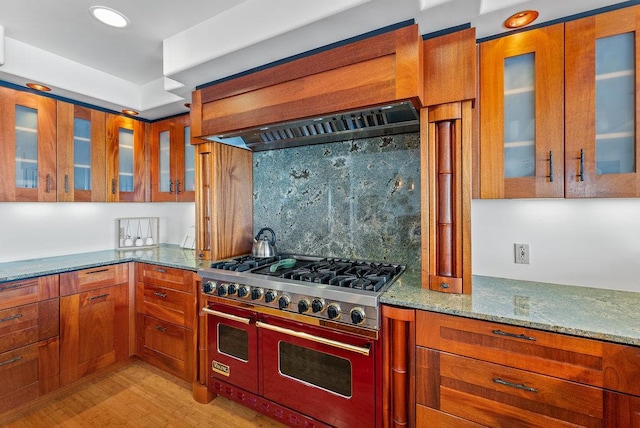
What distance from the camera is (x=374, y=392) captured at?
1484mm

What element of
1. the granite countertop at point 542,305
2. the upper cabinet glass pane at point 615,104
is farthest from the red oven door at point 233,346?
the upper cabinet glass pane at point 615,104

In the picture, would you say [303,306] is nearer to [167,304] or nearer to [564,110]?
[167,304]

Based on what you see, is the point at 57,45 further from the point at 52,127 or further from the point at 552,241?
the point at 552,241

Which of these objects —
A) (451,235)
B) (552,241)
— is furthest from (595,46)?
(451,235)

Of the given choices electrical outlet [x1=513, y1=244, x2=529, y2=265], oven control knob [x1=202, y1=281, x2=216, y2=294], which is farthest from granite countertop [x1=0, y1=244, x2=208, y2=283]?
electrical outlet [x1=513, y1=244, x2=529, y2=265]

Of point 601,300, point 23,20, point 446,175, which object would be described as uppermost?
point 23,20

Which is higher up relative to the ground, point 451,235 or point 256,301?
point 451,235

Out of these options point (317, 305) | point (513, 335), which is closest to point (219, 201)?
point (317, 305)

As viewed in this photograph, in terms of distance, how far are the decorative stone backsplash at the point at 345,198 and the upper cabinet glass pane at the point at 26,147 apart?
5.74 ft

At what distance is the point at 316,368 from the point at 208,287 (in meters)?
0.92

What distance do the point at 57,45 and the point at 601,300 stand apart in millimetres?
3863

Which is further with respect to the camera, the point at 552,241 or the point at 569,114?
the point at 552,241

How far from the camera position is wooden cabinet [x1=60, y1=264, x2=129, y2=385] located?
7.28ft

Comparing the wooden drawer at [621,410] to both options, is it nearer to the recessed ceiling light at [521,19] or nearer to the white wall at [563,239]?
the white wall at [563,239]
